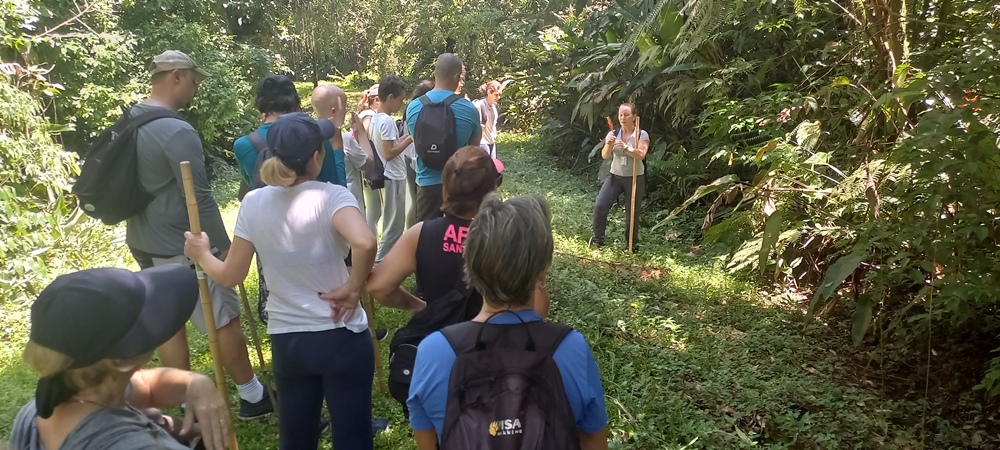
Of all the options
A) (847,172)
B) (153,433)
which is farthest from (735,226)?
(153,433)

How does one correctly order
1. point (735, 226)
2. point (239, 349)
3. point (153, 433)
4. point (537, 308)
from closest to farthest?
point (153, 433), point (537, 308), point (239, 349), point (735, 226)

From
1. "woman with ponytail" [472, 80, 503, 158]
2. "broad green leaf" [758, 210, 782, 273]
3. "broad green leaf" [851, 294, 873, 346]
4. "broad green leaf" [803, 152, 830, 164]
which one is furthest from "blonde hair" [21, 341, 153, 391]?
"woman with ponytail" [472, 80, 503, 158]

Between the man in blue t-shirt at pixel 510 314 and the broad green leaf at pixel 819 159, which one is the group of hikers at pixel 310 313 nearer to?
the man in blue t-shirt at pixel 510 314

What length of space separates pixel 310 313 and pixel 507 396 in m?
1.17

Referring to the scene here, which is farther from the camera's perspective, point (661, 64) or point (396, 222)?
point (661, 64)

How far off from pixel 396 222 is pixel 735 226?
3.15 meters

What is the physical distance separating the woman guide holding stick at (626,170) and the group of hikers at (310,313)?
99.6 inches

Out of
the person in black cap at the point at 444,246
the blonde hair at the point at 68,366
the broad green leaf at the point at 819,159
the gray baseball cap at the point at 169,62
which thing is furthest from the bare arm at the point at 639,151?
the blonde hair at the point at 68,366

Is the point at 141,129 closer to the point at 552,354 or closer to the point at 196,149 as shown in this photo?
the point at 196,149

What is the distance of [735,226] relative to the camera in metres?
6.05

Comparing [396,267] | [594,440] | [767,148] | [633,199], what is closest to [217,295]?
[396,267]

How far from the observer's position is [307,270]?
2.47 meters

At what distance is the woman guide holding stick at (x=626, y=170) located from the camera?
6.64 m

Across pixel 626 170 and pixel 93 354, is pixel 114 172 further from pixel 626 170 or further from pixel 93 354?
pixel 626 170
